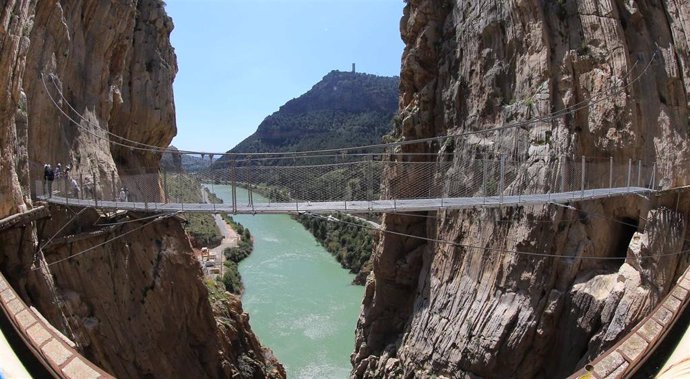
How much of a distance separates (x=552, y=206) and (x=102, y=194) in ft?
27.4

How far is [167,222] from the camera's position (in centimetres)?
1037

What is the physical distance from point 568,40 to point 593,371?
26.2 feet

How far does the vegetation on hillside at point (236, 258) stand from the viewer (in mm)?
22766

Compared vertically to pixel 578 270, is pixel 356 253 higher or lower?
lower

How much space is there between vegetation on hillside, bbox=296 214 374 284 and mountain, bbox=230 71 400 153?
118 feet

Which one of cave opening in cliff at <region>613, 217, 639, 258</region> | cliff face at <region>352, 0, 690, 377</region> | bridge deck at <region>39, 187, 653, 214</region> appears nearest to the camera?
bridge deck at <region>39, 187, 653, 214</region>

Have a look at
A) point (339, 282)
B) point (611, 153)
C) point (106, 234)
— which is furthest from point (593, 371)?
point (339, 282)

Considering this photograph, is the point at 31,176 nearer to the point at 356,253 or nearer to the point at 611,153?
the point at 611,153

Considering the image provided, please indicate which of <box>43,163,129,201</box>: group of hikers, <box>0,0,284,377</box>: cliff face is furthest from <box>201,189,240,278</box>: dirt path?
<box>43,163,129,201</box>: group of hikers

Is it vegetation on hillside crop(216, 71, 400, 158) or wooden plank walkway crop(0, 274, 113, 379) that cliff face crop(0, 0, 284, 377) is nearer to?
wooden plank walkway crop(0, 274, 113, 379)

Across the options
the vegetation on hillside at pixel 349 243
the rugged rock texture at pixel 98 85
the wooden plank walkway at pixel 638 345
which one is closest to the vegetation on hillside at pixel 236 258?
the vegetation on hillside at pixel 349 243

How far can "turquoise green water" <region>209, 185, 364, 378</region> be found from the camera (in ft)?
50.9

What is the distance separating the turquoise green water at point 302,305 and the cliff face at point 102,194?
229 cm

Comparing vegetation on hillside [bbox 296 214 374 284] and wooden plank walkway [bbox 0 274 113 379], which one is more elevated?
wooden plank walkway [bbox 0 274 113 379]
